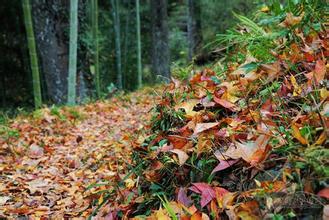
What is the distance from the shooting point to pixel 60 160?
2.66 m

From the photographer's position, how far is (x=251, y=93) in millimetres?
1828

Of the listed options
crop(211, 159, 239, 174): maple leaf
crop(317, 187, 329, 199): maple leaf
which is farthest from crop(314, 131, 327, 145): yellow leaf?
crop(211, 159, 239, 174): maple leaf

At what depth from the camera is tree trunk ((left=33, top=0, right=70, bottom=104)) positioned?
5.75m

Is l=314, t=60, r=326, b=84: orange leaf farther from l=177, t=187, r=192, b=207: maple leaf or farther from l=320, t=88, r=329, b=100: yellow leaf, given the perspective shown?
l=177, t=187, r=192, b=207: maple leaf

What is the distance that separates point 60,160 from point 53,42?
11.9ft

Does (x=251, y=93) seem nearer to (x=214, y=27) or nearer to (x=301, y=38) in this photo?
(x=301, y=38)

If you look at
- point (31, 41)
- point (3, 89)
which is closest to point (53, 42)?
point (31, 41)

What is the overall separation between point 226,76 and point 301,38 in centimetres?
46

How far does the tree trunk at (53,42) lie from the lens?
575 cm

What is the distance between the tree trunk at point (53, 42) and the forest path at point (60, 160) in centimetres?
176

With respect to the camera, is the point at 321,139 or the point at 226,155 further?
the point at 226,155

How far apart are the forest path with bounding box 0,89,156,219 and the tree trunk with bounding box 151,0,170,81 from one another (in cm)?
354

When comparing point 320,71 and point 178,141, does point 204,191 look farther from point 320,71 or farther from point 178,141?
point 320,71

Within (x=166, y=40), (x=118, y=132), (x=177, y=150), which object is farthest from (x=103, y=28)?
(x=177, y=150)
